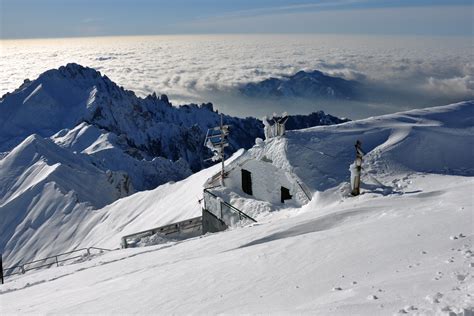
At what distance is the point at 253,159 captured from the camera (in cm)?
2462

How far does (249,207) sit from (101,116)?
538ft

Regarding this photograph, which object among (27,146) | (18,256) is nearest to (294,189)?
Result: (18,256)

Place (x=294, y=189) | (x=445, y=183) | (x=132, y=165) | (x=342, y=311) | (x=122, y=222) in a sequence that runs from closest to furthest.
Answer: (x=342, y=311) < (x=445, y=183) < (x=294, y=189) < (x=122, y=222) < (x=132, y=165)

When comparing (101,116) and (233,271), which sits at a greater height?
(233,271)

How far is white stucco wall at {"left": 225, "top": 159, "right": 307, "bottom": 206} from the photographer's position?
21.7 metres

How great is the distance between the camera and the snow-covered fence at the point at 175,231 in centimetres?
2547

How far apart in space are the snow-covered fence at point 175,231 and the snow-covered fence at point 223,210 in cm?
244

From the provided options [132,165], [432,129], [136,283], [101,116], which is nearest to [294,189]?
[432,129]

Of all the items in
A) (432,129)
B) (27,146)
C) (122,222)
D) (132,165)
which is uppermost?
(432,129)

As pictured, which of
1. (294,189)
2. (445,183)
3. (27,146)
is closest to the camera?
(445,183)

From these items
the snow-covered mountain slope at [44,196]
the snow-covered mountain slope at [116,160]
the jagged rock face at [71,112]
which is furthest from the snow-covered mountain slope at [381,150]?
the jagged rock face at [71,112]

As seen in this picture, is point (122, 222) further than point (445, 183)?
Yes

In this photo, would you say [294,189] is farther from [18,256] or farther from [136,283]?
[18,256]

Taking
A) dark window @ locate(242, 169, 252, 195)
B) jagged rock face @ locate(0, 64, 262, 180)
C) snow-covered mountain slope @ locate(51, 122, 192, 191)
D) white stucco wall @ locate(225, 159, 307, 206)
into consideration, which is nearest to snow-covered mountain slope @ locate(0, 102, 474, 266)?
white stucco wall @ locate(225, 159, 307, 206)
